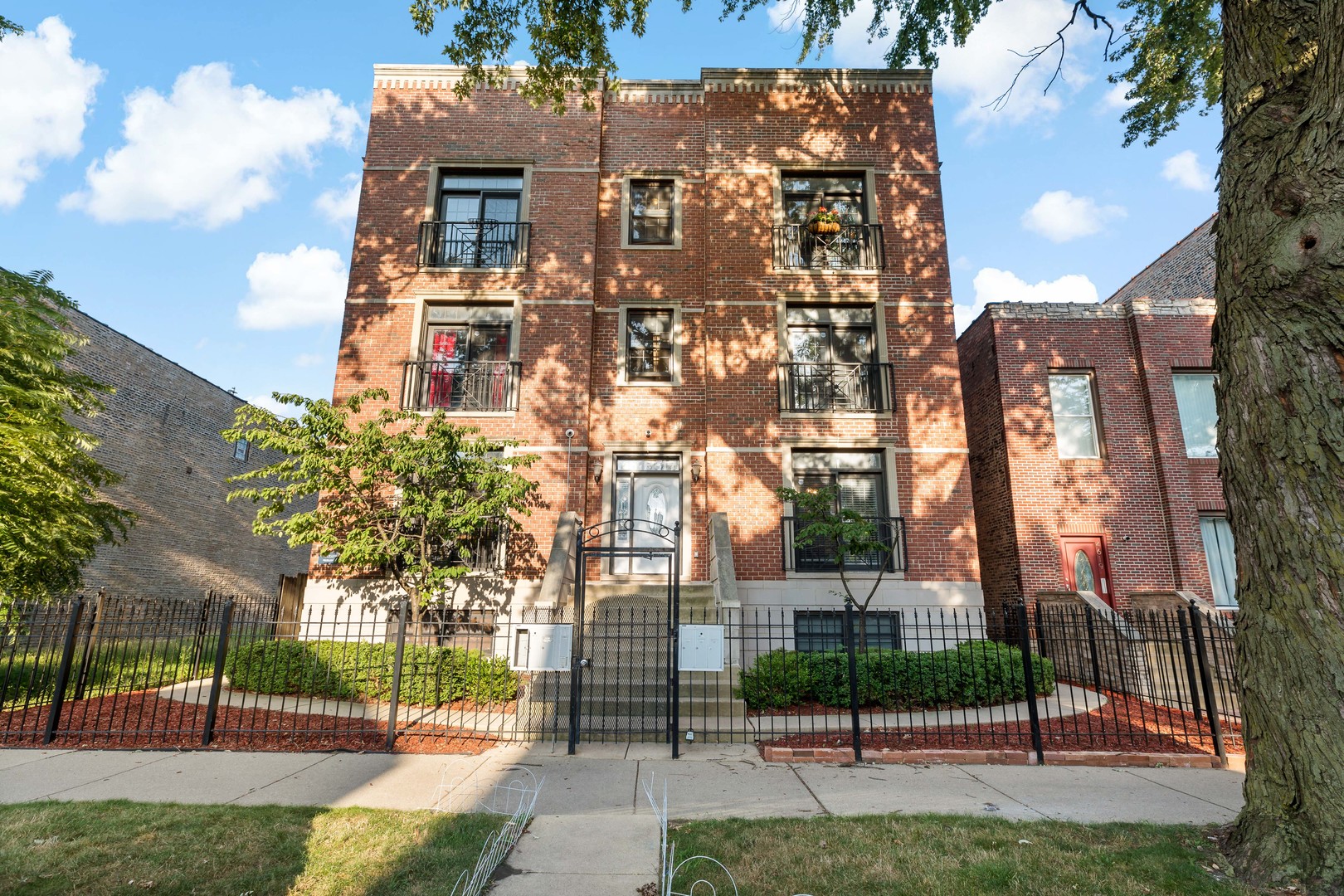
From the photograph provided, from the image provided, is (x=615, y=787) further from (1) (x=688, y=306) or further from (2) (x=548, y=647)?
(1) (x=688, y=306)

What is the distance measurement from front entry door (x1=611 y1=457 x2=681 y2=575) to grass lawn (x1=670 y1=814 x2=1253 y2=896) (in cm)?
886

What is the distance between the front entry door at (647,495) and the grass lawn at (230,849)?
8.80 meters

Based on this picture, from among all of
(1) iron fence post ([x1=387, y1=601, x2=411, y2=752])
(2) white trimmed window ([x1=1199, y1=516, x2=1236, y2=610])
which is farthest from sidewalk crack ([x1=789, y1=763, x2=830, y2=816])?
(2) white trimmed window ([x1=1199, y1=516, x2=1236, y2=610])

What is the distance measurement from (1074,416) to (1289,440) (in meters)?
12.2

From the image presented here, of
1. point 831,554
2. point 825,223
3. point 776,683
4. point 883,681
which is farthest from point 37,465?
point 825,223

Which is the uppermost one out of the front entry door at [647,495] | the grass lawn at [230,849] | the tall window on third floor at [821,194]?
the tall window on third floor at [821,194]

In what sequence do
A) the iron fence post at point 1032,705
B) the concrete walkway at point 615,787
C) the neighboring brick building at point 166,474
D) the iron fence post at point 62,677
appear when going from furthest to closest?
the neighboring brick building at point 166,474
the iron fence post at point 62,677
the iron fence post at point 1032,705
the concrete walkway at point 615,787

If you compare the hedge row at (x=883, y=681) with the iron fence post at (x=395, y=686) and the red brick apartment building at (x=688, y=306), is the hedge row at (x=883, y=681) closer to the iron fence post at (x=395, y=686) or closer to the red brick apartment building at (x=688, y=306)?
the red brick apartment building at (x=688, y=306)

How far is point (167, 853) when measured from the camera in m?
4.32

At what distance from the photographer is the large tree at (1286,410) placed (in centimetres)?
405

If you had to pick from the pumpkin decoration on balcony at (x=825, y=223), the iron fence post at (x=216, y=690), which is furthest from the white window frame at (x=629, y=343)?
the iron fence post at (x=216, y=690)

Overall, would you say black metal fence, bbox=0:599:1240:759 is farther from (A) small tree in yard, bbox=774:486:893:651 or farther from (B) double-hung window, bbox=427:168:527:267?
(B) double-hung window, bbox=427:168:527:267

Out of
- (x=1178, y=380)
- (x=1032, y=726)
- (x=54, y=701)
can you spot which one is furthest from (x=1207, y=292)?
(x=54, y=701)

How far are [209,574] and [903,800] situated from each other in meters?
21.7
